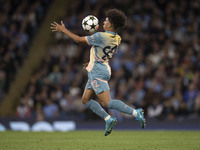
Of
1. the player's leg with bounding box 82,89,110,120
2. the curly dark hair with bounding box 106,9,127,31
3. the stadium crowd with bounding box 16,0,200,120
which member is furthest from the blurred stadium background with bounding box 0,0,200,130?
the curly dark hair with bounding box 106,9,127,31

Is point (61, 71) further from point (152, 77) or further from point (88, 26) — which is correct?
point (88, 26)

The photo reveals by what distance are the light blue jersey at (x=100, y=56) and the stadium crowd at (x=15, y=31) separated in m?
9.76

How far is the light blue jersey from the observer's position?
7.64 metres

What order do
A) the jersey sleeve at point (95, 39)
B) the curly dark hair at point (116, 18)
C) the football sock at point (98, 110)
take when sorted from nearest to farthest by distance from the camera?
the jersey sleeve at point (95, 39)
the curly dark hair at point (116, 18)
the football sock at point (98, 110)

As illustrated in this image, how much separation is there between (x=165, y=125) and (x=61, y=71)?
4.77 metres

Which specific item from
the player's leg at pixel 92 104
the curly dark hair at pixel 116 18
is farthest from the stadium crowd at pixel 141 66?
the curly dark hair at pixel 116 18

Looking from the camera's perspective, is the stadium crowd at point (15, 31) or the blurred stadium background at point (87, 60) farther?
the stadium crowd at point (15, 31)

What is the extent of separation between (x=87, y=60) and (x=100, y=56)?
28.5 feet

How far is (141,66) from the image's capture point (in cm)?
1595

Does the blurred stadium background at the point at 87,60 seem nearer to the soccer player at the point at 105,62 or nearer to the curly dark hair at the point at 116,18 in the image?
the soccer player at the point at 105,62

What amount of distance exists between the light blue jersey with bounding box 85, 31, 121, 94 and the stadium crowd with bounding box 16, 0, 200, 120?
21.4ft

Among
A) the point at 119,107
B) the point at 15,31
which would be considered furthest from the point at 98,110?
the point at 15,31

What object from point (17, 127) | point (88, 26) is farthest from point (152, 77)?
point (88, 26)

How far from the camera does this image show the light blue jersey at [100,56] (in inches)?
301
